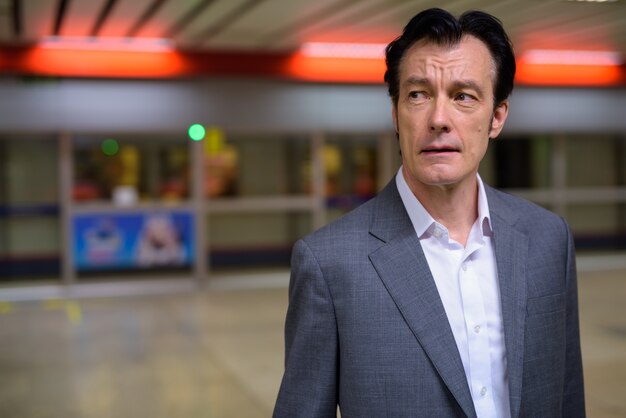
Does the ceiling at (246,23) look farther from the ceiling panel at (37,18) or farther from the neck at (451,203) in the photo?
the neck at (451,203)

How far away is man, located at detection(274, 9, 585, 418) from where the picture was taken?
1.49 metres

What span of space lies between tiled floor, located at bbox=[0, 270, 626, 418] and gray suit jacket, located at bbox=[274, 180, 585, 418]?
3248 mm

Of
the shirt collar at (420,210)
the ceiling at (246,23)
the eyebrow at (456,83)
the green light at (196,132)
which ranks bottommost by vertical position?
the shirt collar at (420,210)

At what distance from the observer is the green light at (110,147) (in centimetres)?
982

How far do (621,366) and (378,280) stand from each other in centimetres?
467

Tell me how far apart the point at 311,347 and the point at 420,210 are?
1.21 ft

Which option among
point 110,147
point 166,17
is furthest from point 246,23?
point 110,147

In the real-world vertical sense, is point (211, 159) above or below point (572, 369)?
above

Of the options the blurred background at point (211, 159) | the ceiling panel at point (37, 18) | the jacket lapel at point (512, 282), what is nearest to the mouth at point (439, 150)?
the jacket lapel at point (512, 282)

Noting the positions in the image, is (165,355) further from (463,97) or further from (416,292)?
(463,97)

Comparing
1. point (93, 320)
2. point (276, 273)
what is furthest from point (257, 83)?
point (93, 320)

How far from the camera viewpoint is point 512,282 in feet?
5.23

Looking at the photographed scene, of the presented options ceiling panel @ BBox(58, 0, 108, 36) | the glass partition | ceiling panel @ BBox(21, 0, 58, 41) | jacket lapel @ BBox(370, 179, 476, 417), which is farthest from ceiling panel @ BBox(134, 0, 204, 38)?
jacket lapel @ BBox(370, 179, 476, 417)

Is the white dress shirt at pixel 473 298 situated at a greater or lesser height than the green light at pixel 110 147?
lesser
